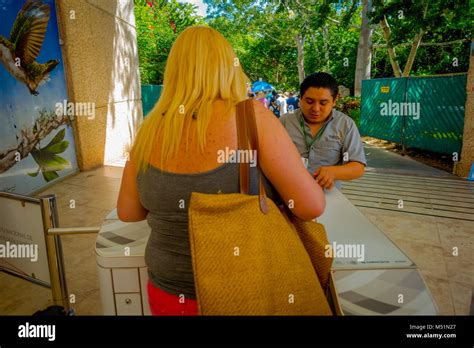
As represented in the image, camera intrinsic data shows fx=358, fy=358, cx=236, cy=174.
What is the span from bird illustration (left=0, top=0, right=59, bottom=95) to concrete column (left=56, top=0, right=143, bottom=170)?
482 millimetres

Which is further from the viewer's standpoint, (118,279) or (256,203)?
(118,279)

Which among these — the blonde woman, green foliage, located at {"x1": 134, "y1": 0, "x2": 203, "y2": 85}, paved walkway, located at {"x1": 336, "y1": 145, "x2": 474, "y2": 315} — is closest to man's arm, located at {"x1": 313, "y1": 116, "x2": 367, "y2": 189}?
paved walkway, located at {"x1": 336, "y1": 145, "x2": 474, "y2": 315}

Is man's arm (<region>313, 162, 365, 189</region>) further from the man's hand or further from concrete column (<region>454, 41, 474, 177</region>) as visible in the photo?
concrete column (<region>454, 41, 474, 177</region>)

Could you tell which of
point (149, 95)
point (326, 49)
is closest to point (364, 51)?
point (149, 95)

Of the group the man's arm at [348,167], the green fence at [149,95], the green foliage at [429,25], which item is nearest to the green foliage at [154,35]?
the green fence at [149,95]

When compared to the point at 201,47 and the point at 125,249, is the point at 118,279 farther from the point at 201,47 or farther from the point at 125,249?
the point at 201,47

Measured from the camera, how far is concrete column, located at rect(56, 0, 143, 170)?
20.6 feet

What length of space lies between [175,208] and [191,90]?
35 centimetres

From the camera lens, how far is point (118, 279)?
4.87ft

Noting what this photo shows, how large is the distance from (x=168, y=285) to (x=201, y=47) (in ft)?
2.42

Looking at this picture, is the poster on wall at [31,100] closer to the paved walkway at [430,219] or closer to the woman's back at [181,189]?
the woman's back at [181,189]

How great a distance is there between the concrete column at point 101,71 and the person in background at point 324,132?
5.13 meters

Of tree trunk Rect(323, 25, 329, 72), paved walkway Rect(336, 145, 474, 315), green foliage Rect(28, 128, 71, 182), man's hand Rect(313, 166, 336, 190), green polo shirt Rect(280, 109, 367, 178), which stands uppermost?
tree trunk Rect(323, 25, 329, 72)
